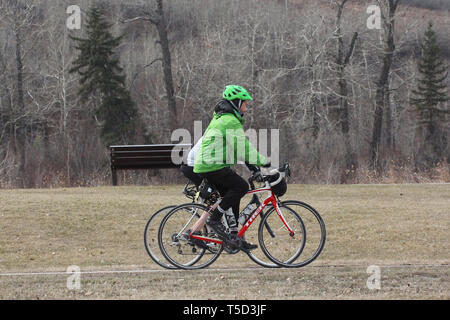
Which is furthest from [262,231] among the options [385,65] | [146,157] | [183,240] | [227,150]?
[385,65]

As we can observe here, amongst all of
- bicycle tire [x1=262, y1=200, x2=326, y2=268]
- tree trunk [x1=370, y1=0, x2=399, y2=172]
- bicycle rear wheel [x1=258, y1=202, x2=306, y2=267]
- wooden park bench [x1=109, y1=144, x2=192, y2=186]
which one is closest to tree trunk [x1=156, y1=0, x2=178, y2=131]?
tree trunk [x1=370, y1=0, x2=399, y2=172]

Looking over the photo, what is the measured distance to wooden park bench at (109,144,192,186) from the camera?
20.0 meters

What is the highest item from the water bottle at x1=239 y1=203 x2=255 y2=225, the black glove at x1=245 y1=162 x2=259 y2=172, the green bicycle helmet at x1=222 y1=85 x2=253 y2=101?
the green bicycle helmet at x1=222 y1=85 x2=253 y2=101

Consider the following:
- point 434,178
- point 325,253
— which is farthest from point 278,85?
point 325,253

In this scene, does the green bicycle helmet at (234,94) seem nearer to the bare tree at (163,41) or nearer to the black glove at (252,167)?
the black glove at (252,167)

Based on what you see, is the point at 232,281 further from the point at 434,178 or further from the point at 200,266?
the point at 434,178

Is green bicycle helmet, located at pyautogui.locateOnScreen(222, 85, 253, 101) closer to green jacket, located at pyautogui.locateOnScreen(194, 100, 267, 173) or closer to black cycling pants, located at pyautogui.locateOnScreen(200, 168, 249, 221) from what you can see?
green jacket, located at pyautogui.locateOnScreen(194, 100, 267, 173)

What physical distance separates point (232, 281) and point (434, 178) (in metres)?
17.4

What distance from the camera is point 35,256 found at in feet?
35.8

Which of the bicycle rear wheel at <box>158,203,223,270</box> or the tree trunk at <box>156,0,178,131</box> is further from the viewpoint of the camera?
the tree trunk at <box>156,0,178,131</box>

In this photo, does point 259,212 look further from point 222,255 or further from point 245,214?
point 222,255

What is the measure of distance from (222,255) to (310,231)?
9.06ft

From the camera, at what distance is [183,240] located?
326 inches

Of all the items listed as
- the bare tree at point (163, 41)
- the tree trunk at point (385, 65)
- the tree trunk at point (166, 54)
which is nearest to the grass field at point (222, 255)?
the tree trunk at point (166, 54)
